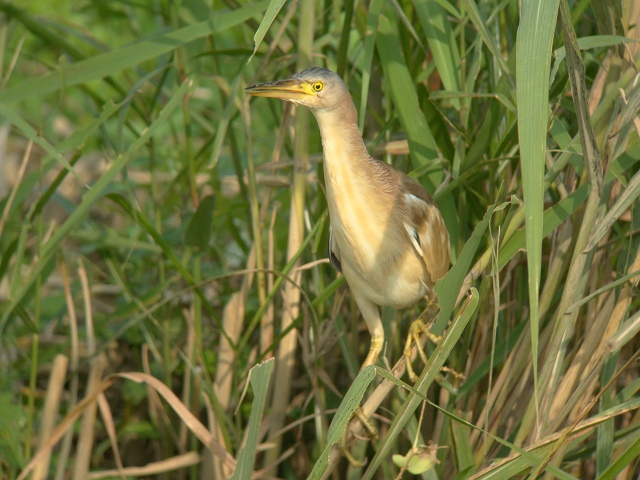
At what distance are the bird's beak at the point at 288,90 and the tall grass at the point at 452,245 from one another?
5.0 inches

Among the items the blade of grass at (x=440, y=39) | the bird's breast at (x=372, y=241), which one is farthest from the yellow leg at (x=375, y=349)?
the blade of grass at (x=440, y=39)

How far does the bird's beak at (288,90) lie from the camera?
5.27 ft

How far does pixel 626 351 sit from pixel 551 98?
1.71 ft

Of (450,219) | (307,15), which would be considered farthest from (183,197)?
(450,219)

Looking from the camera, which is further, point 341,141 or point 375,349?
point 375,349

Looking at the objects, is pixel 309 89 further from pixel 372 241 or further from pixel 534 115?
pixel 534 115

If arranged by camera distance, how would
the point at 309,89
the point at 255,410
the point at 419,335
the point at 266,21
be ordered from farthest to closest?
the point at 419,335, the point at 309,89, the point at 255,410, the point at 266,21

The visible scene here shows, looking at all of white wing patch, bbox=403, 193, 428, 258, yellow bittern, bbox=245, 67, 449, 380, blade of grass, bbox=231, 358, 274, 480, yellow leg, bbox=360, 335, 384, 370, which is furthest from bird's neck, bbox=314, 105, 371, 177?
blade of grass, bbox=231, 358, 274, 480

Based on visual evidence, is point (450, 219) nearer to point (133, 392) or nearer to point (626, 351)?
point (626, 351)

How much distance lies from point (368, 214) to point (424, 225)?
0.13m

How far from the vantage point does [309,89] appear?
161 cm

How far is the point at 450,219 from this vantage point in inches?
67.0

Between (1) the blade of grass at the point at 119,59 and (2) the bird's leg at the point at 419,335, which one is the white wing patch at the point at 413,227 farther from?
(1) the blade of grass at the point at 119,59


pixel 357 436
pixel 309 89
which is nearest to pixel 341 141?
pixel 309 89
